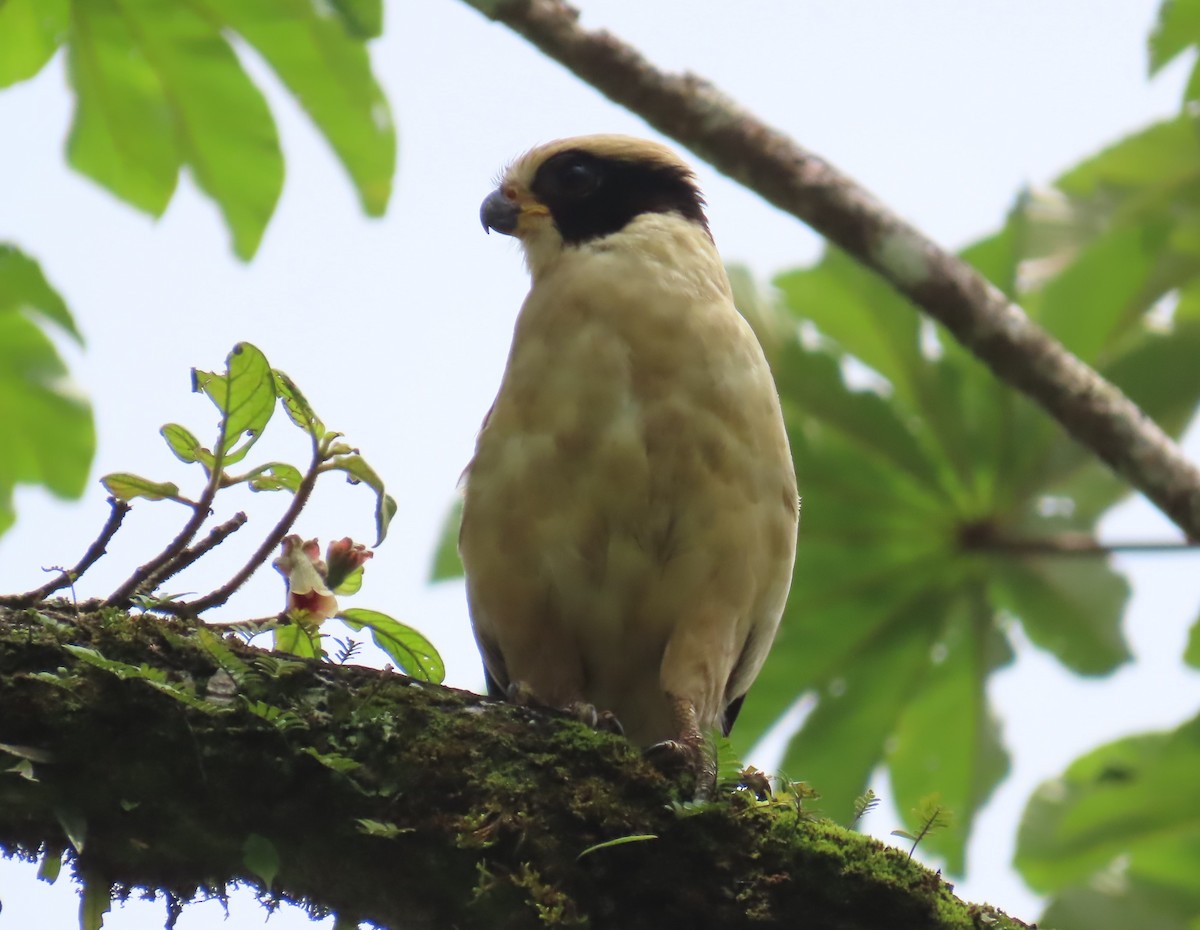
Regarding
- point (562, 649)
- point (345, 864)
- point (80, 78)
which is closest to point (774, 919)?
point (345, 864)

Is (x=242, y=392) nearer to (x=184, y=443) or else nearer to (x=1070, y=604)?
(x=184, y=443)

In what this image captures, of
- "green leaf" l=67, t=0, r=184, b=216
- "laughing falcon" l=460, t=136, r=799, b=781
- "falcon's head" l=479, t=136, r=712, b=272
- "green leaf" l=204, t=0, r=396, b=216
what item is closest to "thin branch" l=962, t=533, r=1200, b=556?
"laughing falcon" l=460, t=136, r=799, b=781

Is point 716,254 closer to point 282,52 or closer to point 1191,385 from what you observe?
point 282,52

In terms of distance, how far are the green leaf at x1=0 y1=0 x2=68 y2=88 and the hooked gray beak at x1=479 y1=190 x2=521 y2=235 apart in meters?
1.29

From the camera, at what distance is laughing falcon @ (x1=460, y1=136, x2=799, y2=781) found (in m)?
3.38

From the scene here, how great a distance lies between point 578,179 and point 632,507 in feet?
4.64

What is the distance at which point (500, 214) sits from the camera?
175 inches

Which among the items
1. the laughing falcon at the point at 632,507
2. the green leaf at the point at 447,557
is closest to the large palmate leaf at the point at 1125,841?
the laughing falcon at the point at 632,507

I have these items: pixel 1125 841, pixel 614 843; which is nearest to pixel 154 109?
pixel 614 843

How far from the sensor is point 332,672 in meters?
2.45

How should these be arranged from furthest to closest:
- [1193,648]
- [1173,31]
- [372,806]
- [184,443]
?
[1193,648] → [1173,31] → [184,443] → [372,806]

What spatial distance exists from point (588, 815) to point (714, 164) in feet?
6.39

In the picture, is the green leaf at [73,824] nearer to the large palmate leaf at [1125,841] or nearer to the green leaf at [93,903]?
the green leaf at [93,903]

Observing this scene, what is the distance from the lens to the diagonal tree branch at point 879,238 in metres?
3.47
